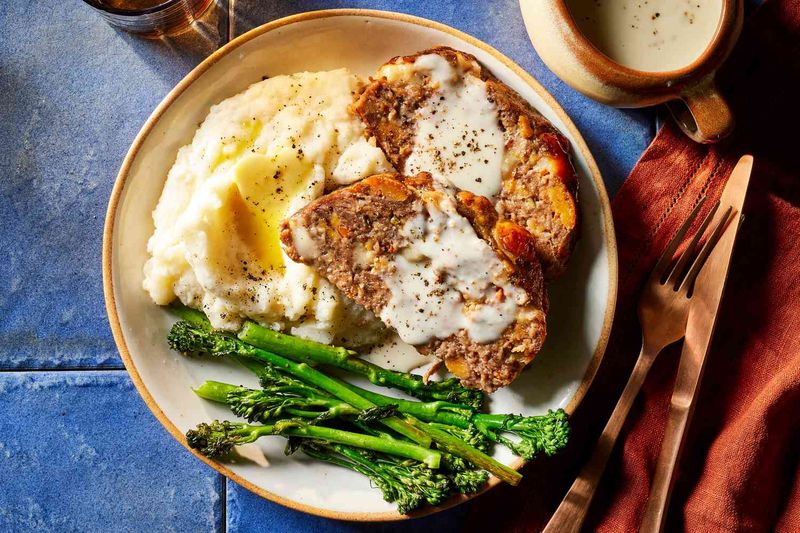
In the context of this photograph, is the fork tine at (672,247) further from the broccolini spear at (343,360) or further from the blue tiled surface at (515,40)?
the broccolini spear at (343,360)

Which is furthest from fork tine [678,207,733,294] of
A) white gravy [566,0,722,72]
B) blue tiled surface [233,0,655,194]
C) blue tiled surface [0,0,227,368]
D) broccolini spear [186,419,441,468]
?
blue tiled surface [0,0,227,368]

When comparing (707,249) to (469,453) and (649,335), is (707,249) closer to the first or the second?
(649,335)

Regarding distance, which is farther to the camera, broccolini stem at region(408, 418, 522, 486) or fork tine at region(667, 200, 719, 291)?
fork tine at region(667, 200, 719, 291)

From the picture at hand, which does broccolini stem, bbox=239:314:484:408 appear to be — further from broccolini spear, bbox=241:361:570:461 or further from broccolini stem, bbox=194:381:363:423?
broccolini stem, bbox=194:381:363:423

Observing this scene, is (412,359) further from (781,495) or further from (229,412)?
(781,495)

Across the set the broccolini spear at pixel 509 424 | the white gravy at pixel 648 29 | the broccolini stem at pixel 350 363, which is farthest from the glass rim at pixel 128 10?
the broccolini spear at pixel 509 424

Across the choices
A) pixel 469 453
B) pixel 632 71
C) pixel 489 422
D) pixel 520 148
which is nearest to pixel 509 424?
pixel 489 422
